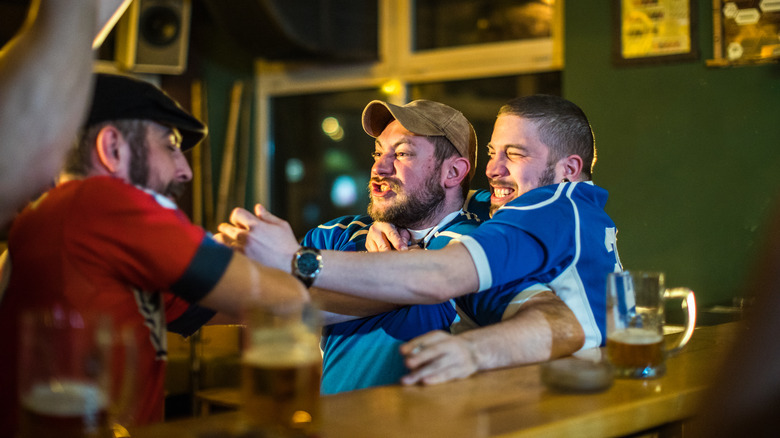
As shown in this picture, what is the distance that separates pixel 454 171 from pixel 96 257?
1407 mm

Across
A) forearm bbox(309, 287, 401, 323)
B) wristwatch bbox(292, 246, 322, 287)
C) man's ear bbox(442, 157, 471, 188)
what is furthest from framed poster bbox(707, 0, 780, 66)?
wristwatch bbox(292, 246, 322, 287)

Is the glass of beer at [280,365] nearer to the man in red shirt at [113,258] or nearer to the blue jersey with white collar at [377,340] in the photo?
the man in red shirt at [113,258]

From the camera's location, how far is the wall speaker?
18.7 ft

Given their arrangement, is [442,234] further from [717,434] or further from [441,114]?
[717,434]

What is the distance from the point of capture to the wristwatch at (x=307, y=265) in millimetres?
1615

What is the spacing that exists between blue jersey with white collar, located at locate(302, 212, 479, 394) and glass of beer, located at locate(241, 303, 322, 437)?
94cm

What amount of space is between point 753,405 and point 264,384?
1.98 ft

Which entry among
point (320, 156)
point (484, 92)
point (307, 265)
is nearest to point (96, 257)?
point (307, 265)

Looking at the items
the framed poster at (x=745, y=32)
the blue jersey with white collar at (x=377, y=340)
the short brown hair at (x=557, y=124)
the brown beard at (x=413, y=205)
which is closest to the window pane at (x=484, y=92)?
the framed poster at (x=745, y=32)

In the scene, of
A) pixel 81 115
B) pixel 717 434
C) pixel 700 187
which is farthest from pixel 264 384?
pixel 700 187

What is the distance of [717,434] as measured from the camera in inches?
26.0

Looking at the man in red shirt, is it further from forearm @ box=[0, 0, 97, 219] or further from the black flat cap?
forearm @ box=[0, 0, 97, 219]

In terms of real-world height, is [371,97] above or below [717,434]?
above

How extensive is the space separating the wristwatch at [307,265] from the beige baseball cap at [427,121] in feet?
2.50
